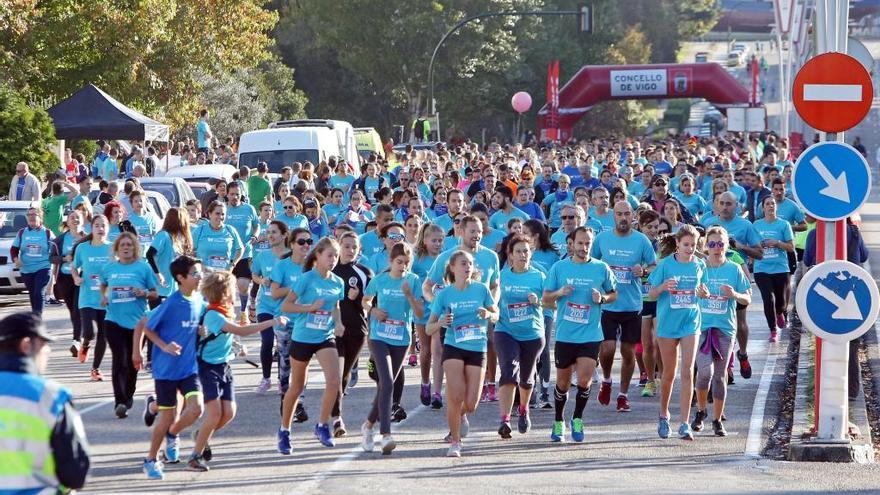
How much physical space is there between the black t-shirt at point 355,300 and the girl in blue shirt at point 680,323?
2220 millimetres

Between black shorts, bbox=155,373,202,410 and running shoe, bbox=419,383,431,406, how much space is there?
3493mm

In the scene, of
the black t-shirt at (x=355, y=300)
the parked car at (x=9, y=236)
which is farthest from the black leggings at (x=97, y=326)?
the parked car at (x=9, y=236)

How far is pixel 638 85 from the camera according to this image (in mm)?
56312

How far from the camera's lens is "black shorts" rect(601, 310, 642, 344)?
13672mm

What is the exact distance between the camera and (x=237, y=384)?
15.2m

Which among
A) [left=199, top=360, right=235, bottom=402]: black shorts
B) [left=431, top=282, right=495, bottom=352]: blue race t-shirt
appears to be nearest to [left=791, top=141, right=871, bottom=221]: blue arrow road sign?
[left=431, top=282, right=495, bottom=352]: blue race t-shirt

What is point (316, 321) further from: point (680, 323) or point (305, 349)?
point (680, 323)

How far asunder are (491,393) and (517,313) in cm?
219

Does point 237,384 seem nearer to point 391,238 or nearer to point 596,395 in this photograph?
point 391,238

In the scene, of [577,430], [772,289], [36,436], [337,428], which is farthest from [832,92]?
[36,436]

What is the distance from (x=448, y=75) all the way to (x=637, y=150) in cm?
3066

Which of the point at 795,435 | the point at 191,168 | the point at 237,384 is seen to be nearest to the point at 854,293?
the point at 795,435

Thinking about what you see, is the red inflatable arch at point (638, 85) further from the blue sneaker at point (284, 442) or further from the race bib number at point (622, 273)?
the blue sneaker at point (284, 442)

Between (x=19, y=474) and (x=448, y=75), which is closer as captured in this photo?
(x=19, y=474)
